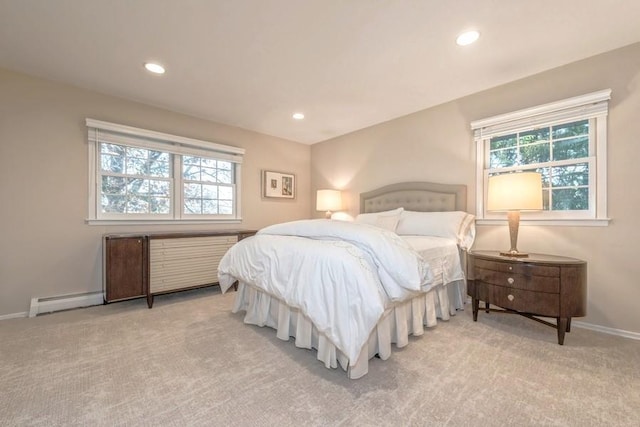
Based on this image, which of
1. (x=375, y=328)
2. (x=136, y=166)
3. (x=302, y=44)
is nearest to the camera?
(x=375, y=328)

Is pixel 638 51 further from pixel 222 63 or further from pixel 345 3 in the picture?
pixel 222 63

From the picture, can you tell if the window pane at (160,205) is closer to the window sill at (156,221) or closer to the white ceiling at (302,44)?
the window sill at (156,221)

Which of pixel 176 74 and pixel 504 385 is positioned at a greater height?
pixel 176 74

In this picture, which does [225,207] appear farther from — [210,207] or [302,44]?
[302,44]

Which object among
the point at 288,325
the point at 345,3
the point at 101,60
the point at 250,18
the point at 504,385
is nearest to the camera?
the point at 504,385

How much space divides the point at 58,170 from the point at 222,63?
2095 mm

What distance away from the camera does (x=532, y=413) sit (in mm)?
1391

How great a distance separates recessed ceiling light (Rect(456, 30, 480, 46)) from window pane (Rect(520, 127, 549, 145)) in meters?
1.23

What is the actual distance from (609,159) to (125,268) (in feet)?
15.2

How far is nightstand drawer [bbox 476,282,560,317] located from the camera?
2.12m

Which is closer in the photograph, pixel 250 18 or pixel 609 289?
pixel 250 18

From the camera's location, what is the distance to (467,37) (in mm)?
2209

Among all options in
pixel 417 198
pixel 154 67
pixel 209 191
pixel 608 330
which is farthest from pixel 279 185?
pixel 608 330

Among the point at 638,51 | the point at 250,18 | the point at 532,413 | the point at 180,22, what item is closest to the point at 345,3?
the point at 250,18
